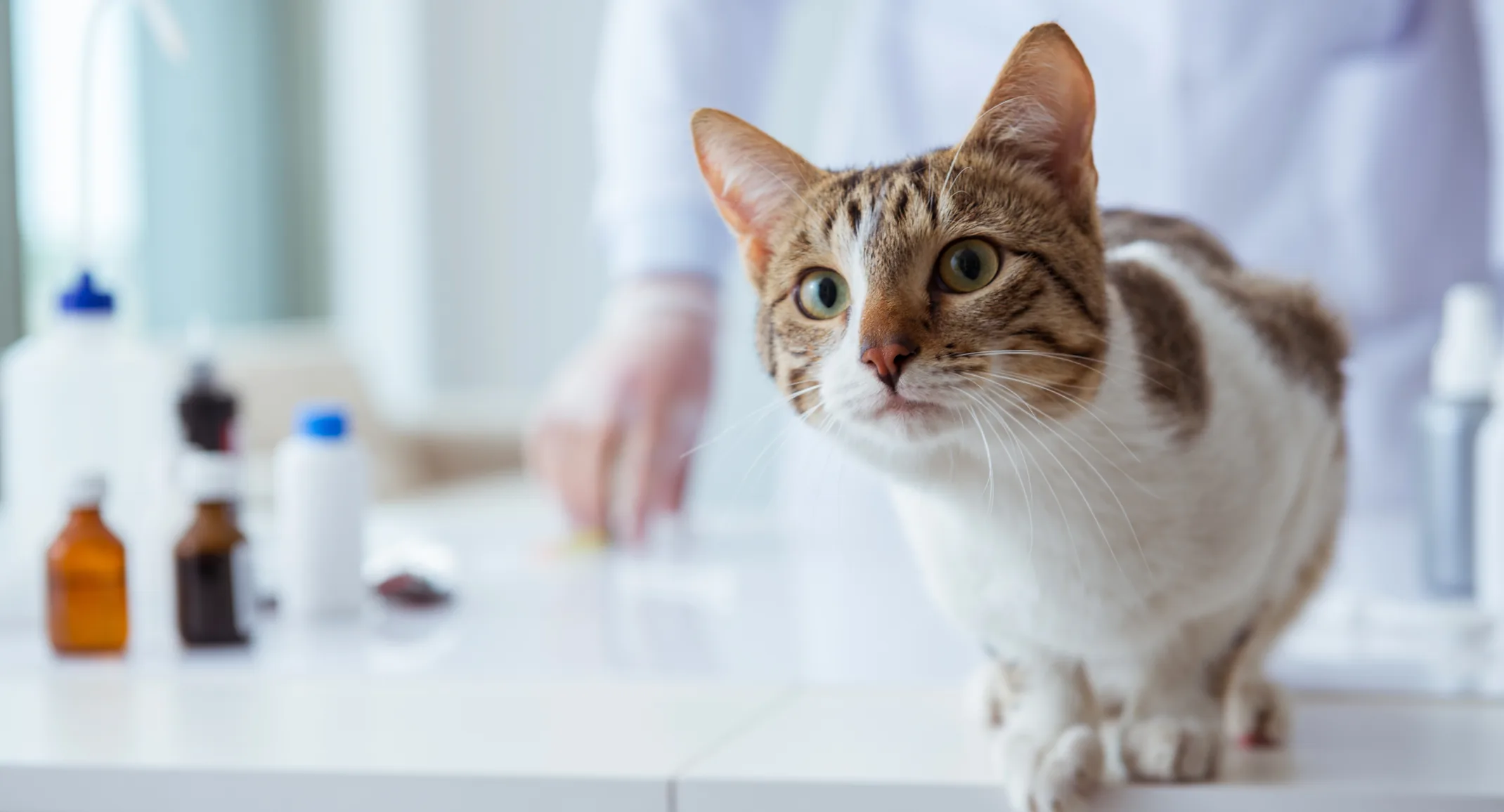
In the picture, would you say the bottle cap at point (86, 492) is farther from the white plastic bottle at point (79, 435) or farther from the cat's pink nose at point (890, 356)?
the cat's pink nose at point (890, 356)

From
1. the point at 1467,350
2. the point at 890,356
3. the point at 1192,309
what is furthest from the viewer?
the point at 1467,350

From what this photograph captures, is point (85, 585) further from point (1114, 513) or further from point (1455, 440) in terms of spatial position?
point (1455, 440)

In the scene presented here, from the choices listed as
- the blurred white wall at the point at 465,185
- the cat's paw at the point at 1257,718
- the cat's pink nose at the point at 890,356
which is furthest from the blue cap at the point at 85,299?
the blurred white wall at the point at 465,185

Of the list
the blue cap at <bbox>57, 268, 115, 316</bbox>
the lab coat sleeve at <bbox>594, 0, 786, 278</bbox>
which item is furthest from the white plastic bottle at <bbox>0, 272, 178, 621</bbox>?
the lab coat sleeve at <bbox>594, 0, 786, 278</bbox>

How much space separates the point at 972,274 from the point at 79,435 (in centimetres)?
88

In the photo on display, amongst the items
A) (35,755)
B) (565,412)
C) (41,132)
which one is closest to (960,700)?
(35,755)

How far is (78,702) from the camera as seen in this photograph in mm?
814

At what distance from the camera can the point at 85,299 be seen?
3.46 feet

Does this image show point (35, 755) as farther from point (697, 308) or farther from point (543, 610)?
point (697, 308)

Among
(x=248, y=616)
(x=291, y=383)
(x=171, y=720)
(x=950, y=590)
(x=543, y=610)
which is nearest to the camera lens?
(x=950, y=590)

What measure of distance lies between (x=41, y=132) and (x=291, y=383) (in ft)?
2.71

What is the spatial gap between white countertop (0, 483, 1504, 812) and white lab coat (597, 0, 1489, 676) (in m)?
0.41

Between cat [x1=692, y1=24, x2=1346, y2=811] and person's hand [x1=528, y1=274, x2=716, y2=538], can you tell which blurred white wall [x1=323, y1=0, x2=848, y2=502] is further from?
cat [x1=692, y1=24, x2=1346, y2=811]

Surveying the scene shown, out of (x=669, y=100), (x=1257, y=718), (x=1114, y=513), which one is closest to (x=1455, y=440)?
(x=1257, y=718)
